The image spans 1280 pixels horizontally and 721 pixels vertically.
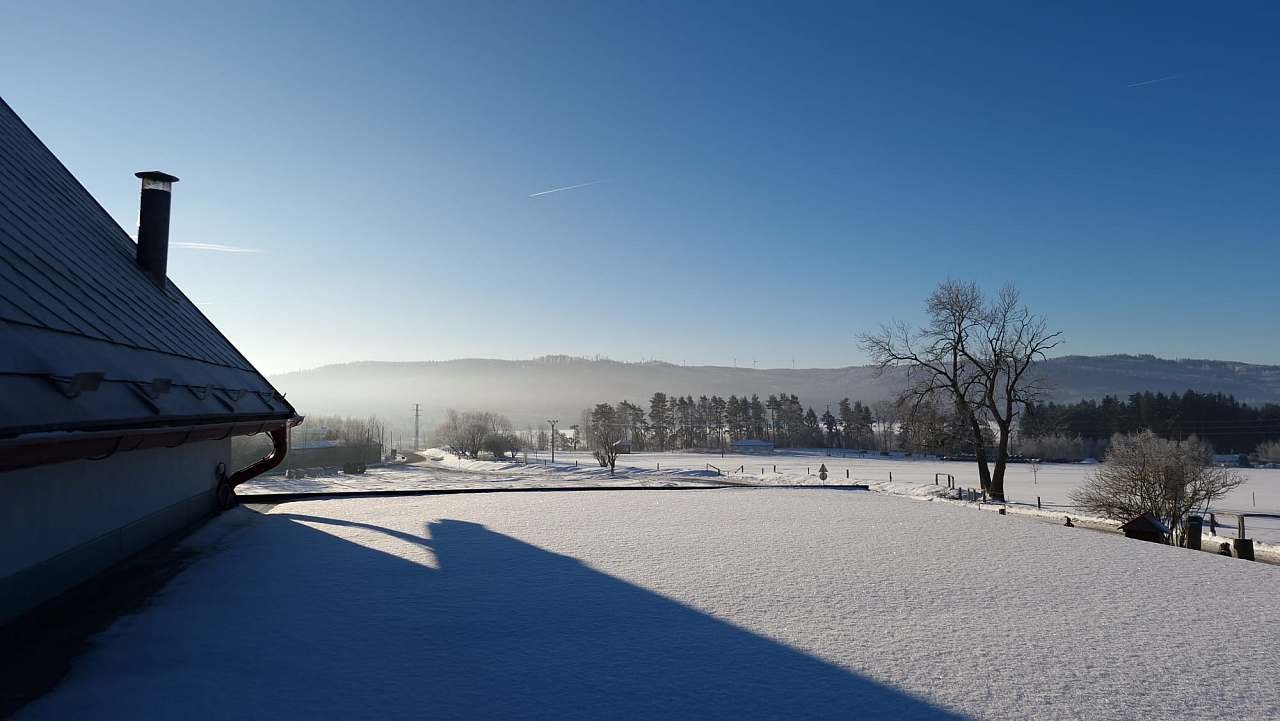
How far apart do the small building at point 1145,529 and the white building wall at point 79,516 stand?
1630cm

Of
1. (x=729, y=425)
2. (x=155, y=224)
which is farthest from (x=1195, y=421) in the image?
(x=155, y=224)

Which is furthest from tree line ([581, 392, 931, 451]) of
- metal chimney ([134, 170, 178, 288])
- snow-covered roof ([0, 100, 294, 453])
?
snow-covered roof ([0, 100, 294, 453])

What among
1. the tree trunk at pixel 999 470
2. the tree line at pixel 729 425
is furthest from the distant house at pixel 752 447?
the tree trunk at pixel 999 470

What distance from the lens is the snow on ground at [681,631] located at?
4551 millimetres

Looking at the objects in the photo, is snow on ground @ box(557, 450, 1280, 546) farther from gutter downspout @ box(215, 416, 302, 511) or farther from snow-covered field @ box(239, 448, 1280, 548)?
gutter downspout @ box(215, 416, 302, 511)

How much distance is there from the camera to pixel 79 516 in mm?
6836

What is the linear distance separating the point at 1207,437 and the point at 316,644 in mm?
119571

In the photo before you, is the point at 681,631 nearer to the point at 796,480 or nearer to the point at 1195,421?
the point at 796,480

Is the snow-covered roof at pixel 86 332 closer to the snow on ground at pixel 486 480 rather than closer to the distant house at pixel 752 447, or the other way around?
the snow on ground at pixel 486 480

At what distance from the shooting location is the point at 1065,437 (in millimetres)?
99188

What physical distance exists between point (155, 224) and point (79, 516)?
792 cm

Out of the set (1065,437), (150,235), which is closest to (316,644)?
(150,235)

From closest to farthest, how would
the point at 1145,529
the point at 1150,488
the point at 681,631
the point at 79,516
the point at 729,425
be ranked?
1. the point at 681,631
2. the point at 79,516
3. the point at 1145,529
4. the point at 1150,488
5. the point at 729,425

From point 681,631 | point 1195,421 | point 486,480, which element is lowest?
point 486,480
